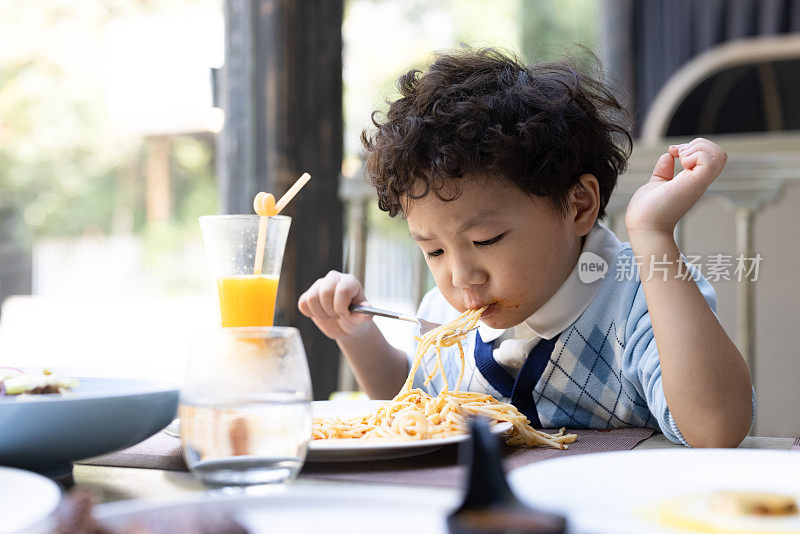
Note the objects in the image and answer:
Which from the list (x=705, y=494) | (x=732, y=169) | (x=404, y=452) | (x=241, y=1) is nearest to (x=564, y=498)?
(x=705, y=494)

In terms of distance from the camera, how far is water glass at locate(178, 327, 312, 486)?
0.67 m

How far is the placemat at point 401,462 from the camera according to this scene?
2.76 feet

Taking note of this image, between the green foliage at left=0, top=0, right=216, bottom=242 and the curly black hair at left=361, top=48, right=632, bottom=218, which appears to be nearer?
the curly black hair at left=361, top=48, right=632, bottom=218

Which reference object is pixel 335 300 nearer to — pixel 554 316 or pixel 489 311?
pixel 489 311

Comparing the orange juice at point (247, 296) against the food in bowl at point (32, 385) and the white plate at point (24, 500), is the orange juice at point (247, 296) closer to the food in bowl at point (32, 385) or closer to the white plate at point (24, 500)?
the food in bowl at point (32, 385)

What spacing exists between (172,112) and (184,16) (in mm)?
1149

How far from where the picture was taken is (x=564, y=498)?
62 cm

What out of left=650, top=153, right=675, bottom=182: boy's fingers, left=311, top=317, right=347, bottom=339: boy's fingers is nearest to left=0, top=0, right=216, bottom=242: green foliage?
left=311, top=317, right=347, bottom=339: boy's fingers

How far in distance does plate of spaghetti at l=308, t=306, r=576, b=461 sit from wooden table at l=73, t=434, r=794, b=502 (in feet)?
0.28

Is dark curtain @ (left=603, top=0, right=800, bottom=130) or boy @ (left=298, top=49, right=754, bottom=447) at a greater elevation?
dark curtain @ (left=603, top=0, right=800, bottom=130)

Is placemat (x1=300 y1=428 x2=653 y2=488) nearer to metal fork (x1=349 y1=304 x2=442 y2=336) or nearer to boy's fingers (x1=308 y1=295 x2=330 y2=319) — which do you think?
metal fork (x1=349 y1=304 x2=442 y2=336)

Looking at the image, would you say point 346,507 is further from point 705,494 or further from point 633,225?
point 633,225

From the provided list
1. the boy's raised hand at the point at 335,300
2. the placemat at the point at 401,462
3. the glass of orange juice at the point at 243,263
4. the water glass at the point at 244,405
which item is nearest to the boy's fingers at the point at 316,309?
the boy's raised hand at the point at 335,300

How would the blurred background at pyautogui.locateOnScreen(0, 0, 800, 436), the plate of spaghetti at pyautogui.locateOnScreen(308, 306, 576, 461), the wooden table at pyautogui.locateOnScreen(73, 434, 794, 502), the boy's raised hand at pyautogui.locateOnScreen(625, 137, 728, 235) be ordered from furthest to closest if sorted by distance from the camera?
the blurred background at pyautogui.locateOnScreen(0, 0, 800, 436)
the boy's raised hand at pyautogui.locateOnScreen(625, 137, 728, 235)
the plate of spaghetti at pyautogui.locateOnScreen(308, 306, 576, 461)
the wooden table at pyautogui.locateOnScreen(73, 434, 794, 502)
